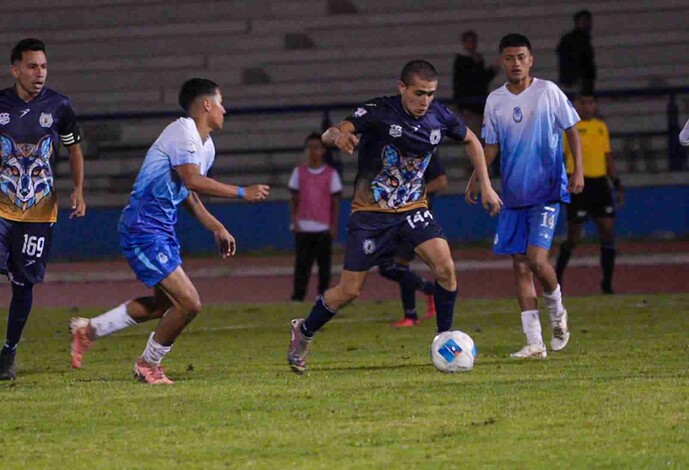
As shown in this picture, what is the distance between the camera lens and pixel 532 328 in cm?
1076

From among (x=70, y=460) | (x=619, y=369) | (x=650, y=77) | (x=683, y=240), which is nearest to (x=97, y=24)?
(x=650, y=77)

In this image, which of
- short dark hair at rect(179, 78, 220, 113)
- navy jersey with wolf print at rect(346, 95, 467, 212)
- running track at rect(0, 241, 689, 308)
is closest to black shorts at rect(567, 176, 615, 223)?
running track at rect(0, 241, 689, 308)

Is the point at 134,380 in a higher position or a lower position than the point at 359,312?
higher

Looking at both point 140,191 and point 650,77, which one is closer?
point 140,191

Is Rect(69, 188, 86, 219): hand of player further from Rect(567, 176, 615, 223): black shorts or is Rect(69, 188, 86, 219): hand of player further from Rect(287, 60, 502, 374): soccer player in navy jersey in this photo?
Rect(567, 176, 615, 223): black shorts

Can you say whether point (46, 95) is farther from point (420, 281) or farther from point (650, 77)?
point (650, 77)

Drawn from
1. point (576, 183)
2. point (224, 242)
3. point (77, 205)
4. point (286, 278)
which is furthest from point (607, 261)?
point (224, 242)

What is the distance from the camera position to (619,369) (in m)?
9.66

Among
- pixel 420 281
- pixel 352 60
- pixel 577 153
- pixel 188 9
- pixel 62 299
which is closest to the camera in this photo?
pixel 577 153

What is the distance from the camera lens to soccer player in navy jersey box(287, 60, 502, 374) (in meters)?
9.84

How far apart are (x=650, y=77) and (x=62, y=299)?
11.6 meters

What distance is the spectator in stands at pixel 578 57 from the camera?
77.8 feet

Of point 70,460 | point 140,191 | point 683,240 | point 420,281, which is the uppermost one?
point 140,191

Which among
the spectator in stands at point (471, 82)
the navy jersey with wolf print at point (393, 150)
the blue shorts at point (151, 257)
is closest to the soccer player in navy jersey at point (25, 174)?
the blue shorts at point (151, 257)
